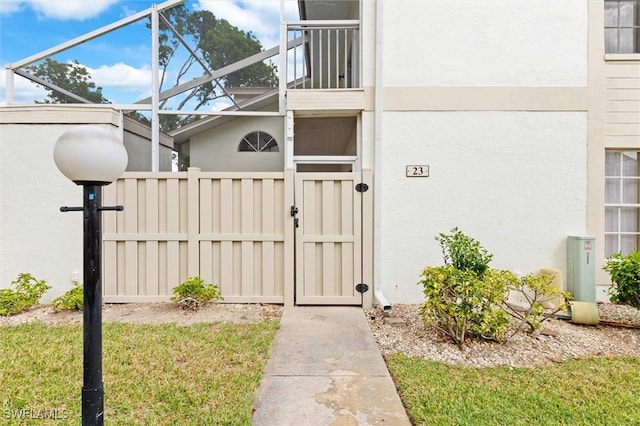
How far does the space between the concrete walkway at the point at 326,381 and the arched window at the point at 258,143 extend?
4.45m

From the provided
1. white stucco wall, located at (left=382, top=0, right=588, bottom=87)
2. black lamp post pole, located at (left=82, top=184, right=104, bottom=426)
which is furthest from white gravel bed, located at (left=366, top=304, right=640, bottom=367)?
white stucco wall, located at (left=382, top=0, right=588, bottom=87)

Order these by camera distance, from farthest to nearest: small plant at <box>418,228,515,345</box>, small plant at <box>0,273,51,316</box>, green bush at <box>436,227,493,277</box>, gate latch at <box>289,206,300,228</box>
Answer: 1. gate latch at <box>289,206,300,228</box>
2. small plant at <box>0,273,51,316</box>
3. green bush at <box>436,227,493,277</box>
4. small plant at <box>418,228,515,345</box>

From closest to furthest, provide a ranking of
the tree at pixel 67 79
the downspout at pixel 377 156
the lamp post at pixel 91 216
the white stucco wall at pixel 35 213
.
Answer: the lamp post at pixel 91 216 < the downspout at pixel 377 156 < the white stucco wall at pixel 35 213 < the tree at pixel 67 79

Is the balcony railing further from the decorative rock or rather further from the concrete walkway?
the concrete walkway

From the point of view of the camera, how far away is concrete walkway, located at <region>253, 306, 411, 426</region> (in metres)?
2.40

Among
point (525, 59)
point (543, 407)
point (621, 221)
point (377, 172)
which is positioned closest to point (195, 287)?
point (377, 172)

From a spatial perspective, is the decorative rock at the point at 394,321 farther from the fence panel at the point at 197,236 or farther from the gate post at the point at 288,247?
the fence panel at the point at 197,236

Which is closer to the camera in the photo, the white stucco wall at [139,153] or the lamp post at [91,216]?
the lamp post at [91,216]

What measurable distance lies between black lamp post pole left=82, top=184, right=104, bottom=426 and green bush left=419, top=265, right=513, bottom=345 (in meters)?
2.95

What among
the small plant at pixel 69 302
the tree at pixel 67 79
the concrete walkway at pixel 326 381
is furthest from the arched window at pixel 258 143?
the concrete walkway at pixel 326 381

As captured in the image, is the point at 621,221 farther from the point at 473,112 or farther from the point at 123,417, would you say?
the point at 123,417

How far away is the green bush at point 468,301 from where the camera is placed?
11.2 ft

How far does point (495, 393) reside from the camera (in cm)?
266

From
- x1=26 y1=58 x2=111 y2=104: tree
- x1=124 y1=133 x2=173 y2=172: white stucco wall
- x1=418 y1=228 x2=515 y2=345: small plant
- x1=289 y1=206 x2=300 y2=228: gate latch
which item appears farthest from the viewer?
x1=124 y1=133 x2=173 y2=172: white stucco wall
